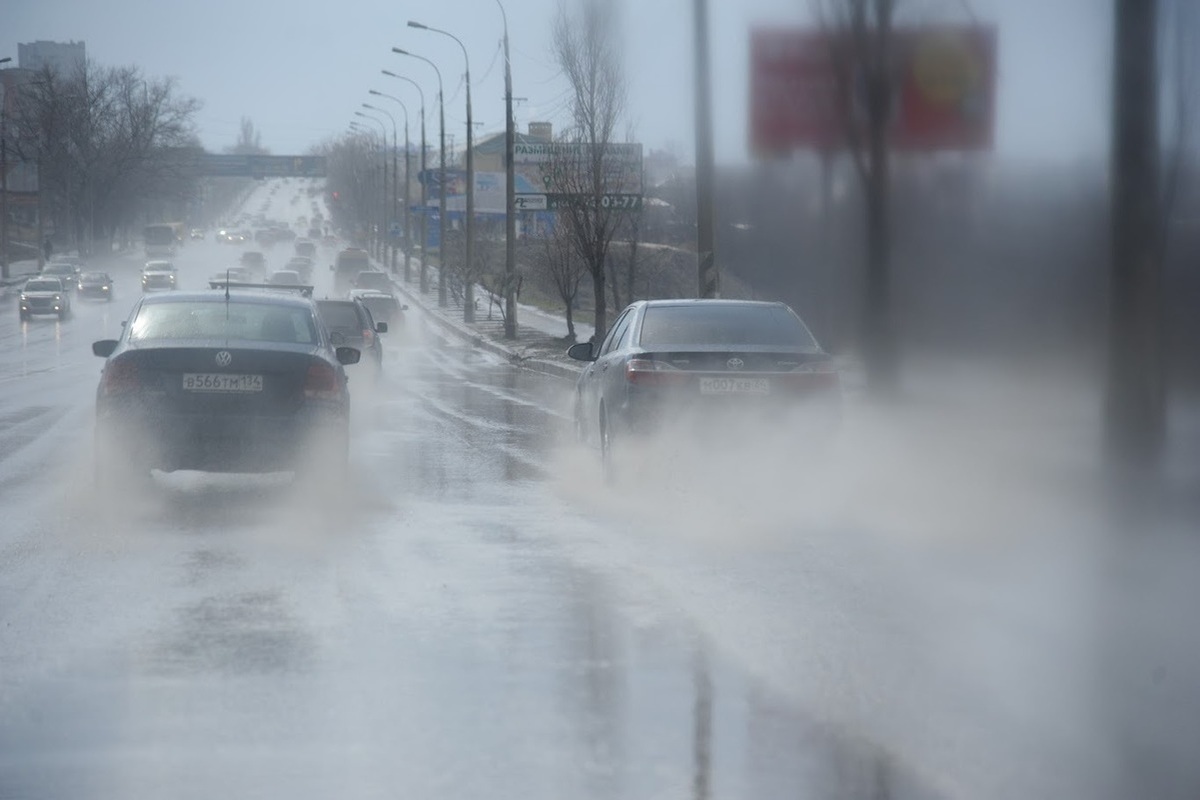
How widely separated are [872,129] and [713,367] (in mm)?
6148

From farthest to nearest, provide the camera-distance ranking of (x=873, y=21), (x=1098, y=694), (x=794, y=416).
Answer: (x=873, y=21)
(x=794, y=416)
(x=1098, y=694)

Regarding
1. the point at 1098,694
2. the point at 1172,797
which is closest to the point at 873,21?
the point at 1098,694

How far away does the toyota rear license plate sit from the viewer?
40.4 feet

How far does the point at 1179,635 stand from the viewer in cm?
760

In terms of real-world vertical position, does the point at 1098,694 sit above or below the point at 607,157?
below

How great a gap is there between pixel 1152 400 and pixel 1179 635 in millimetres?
6018

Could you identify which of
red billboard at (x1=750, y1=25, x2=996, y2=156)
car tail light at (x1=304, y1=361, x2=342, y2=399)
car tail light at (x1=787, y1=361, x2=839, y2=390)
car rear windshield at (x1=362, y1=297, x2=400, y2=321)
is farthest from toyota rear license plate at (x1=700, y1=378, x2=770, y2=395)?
car rear windshield at (x1=362, y1=297, x2=400, y2=321)

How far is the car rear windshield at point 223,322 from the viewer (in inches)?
483

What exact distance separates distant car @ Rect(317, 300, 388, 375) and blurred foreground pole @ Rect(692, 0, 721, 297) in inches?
211

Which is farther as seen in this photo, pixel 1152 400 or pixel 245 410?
pixel 1152 400

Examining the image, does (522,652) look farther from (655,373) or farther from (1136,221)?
(1136,221)

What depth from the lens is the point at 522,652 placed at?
7.05 meters

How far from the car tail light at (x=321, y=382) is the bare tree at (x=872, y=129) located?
6.52m

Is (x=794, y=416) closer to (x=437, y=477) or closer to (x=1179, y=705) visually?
(x=437, y=477)
